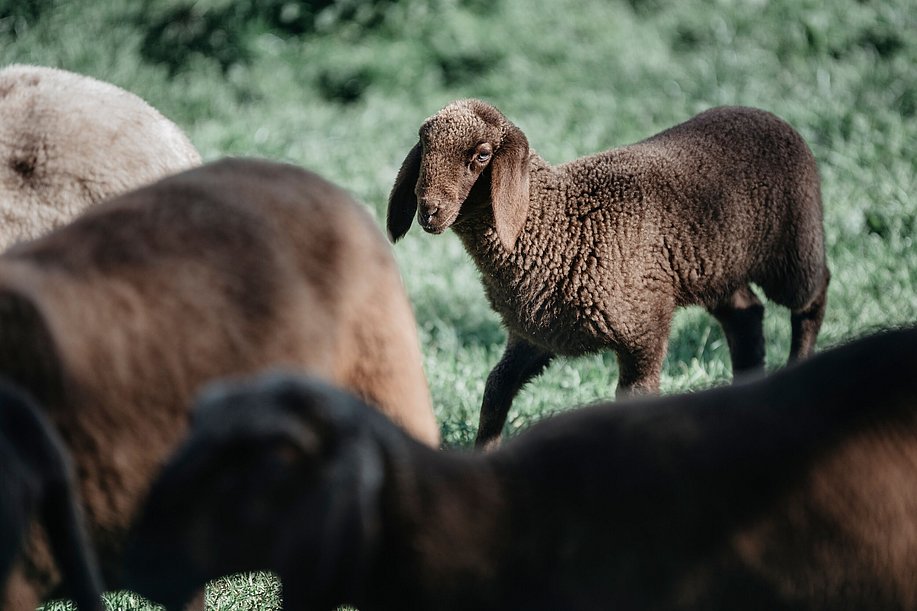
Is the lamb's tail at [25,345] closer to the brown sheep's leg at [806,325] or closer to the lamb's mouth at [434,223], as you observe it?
the lamb's mouth at [434,223]

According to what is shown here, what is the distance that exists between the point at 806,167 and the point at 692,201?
2.67 ft

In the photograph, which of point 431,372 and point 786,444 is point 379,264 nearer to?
point 786,444

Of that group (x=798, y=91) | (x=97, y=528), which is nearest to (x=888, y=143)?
(x=798, y=91)

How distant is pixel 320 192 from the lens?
3258 millimetres

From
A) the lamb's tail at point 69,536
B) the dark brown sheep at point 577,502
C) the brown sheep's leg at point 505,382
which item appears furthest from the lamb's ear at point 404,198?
the lamb's tail at point 69,536

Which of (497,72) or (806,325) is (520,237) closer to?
(806,325)

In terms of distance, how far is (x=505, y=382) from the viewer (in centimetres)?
556

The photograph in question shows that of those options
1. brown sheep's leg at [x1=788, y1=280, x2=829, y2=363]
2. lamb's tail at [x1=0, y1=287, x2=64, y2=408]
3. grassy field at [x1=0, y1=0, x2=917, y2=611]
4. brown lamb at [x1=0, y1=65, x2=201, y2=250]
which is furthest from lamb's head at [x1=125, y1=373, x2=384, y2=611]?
grassy field at [x1=0, y1=0, x2=917, y2=611]

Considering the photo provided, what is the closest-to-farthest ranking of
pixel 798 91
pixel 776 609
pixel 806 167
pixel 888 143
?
pixel 776 609 < pixel 806 167 < pixel 888 143 < pixel 798 91

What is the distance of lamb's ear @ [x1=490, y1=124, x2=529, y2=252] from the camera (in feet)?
16.3

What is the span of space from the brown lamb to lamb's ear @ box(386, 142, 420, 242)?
3.16ft

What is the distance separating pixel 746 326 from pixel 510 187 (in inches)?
71.9

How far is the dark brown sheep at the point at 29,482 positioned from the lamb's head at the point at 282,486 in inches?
11.8

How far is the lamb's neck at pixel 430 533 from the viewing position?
2283 millimetres
